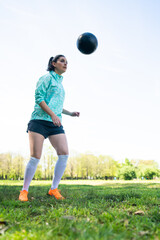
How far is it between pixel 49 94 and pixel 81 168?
42.5 meters

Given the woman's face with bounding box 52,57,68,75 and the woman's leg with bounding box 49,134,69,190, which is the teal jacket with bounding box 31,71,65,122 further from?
the woman's leg with bounding box 49,134,69,190

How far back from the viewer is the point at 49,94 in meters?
3.96

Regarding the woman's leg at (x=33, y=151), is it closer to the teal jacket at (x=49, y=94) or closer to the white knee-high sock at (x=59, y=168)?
the teal jacket at (x=49, y=94)

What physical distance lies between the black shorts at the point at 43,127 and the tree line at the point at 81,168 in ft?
99.1

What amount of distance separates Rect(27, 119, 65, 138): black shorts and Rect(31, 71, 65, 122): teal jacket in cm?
8

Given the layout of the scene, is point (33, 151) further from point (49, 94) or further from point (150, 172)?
point (150, 172)

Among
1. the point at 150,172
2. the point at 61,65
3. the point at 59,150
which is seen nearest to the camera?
the point at 59,150

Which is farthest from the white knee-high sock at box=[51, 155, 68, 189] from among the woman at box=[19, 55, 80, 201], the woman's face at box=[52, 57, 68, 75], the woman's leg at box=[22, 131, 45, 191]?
the woman's face at box=[52, 57, 68, 75]

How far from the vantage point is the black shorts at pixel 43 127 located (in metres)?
3.66

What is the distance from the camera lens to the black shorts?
366 centimetres

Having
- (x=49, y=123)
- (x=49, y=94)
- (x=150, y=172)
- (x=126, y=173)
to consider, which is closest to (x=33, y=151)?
(x=49, y=123)

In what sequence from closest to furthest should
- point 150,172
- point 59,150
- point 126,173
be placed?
1. point 59,150
2. point 126,173
3. point 150,172

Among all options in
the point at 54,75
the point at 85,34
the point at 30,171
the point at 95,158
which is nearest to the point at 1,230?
the point at 30,171

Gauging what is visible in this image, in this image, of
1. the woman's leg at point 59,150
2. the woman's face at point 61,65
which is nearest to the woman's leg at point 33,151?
the woman's leg at point 59,150
